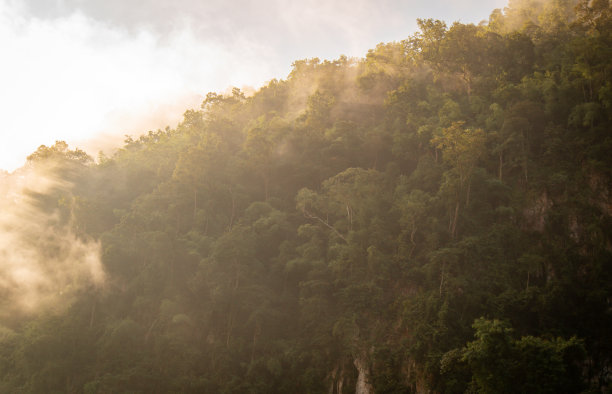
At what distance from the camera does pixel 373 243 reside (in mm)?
15734

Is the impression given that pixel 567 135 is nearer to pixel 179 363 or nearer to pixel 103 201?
pixel 179 363

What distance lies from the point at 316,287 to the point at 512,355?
792cm

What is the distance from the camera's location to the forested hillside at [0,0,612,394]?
40.0 feet

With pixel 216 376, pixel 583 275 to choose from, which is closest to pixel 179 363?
pixel 216 376

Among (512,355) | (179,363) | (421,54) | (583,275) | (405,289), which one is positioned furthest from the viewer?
(421,54)

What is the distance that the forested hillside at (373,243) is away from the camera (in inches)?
480

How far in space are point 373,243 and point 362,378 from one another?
465 centimetres

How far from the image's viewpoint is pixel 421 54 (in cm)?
2292

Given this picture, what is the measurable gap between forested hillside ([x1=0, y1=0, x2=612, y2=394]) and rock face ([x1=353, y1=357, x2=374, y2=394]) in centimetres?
7

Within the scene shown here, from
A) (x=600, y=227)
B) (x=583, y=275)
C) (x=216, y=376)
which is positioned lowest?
(x=216, y=376)

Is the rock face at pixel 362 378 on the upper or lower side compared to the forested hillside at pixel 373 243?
lower

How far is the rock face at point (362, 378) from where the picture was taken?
13.0 metres

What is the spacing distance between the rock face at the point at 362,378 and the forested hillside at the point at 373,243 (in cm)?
7

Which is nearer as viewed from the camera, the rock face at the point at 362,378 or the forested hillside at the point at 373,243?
the forested hillside at the point at 373,243
